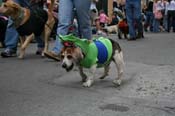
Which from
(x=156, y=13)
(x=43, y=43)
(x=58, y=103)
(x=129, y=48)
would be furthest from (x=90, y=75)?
(x=156, y=13)

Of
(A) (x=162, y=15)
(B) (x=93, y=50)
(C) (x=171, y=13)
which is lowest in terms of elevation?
(A) (x=162, y=15)

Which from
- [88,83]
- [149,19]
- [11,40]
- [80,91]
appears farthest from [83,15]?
[149,19]

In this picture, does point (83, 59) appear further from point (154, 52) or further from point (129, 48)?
point (129, 48)

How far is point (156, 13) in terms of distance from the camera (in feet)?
82.7

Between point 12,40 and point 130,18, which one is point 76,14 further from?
point 130,18

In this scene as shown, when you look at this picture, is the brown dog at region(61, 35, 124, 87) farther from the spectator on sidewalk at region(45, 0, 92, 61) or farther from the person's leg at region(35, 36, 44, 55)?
the person's leg at region(35, 36, 44, 55)

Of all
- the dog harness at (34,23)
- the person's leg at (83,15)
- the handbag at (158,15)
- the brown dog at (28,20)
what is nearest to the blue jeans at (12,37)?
the brown dog at (28,20)

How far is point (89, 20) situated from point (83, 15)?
258 millimetres

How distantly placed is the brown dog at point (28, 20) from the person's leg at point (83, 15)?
1.76 m

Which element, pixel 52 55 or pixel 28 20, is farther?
pixel 28 20

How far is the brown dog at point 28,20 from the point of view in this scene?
10.1m

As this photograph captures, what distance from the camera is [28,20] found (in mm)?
10367

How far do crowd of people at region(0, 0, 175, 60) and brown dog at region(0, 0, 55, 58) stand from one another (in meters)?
0.26

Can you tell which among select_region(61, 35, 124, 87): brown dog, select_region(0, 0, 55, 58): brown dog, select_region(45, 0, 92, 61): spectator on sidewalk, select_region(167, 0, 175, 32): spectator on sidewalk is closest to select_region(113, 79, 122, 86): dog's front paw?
select_region(61, 35, 124, 87): brown dog
